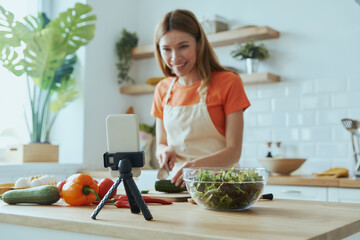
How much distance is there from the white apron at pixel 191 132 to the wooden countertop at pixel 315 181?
0.83 metres

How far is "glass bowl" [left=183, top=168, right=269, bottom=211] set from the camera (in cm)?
130

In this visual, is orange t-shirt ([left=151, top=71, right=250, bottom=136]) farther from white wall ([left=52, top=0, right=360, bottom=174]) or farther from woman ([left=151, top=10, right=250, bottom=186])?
white wall ([left=52, top=0, right=360, bottom=174])

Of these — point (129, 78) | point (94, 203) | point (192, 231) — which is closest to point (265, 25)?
point (129, 78)

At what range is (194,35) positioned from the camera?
2.21 metres

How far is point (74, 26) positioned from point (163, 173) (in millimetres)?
2078

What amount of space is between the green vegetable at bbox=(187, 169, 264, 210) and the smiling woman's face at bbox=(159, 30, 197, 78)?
92 cm

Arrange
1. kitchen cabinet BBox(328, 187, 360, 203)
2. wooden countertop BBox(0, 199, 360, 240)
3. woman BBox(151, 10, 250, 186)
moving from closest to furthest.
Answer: wooden countertop BBox(0, 199, 360, 240) → woman BBox(151, 10, 250, 186) → kitchen cabinet BBox(328, 187, 360, 203)

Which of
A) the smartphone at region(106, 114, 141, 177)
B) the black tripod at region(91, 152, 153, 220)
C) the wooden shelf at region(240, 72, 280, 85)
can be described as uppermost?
the wooden shelf at region(240, 72, 280, 85)


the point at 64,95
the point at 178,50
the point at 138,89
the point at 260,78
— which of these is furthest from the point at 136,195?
the point at 138,89

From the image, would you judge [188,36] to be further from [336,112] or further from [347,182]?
[336,112]

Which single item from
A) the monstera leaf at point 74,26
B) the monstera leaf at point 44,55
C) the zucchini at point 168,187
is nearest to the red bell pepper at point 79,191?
the zucchini at point 168,187

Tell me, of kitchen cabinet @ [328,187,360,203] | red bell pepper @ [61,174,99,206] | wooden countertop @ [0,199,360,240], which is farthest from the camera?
kitchen cabinet @ [328,187,360,203]

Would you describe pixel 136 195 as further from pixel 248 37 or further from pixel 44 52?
pixel 248 37

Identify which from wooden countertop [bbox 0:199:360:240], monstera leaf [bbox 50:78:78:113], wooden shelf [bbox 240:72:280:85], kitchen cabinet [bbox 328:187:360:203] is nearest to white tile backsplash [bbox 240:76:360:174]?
wooden shelf [bbox 240:72:280:85]
